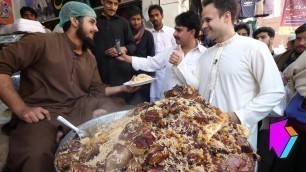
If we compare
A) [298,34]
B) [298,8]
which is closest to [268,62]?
[298,34]

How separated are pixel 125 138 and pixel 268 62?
4.62 feet

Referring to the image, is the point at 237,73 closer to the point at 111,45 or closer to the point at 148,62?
the point at 148,62

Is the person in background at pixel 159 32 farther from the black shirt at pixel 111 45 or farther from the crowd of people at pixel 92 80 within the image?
the crowd of people at pixel 92 80

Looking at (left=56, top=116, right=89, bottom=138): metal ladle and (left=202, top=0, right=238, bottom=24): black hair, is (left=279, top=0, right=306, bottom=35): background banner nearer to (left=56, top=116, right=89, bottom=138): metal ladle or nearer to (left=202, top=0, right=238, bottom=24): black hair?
(left=202, top=0, right=238, bottom=24): black hair

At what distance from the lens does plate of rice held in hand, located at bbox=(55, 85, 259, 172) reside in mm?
1237

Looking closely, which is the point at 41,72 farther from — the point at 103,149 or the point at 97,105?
the point at 103,149

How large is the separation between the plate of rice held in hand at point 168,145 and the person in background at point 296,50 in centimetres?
282

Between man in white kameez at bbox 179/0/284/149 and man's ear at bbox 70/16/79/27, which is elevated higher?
man's ear at bbox 70/16/79/27

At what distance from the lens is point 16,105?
204 cm

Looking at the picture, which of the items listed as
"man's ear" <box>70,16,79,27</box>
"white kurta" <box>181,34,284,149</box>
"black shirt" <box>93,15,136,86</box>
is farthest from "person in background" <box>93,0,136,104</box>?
"white kurta" <box>181,34,284,149</box>

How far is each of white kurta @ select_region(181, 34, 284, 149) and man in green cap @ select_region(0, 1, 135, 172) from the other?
944 millimetres

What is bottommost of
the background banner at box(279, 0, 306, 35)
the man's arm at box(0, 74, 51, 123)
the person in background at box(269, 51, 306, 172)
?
the person in background at box(269, 51, 306, 172)

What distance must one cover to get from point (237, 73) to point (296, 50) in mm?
2187

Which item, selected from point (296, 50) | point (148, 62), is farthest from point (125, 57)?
point (296, 50)
